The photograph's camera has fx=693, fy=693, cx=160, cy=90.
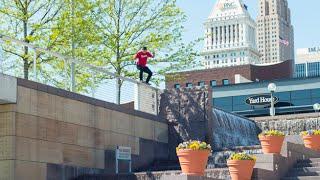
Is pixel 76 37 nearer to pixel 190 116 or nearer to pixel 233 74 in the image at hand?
pixel 190 116

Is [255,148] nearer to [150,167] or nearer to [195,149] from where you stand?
[150,167]

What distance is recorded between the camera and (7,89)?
51.8 ft

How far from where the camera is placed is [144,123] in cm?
2138

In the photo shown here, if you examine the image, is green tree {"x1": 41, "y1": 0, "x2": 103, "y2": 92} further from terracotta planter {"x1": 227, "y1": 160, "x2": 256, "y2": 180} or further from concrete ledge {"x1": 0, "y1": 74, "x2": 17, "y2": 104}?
terracotta planter {"x1": 227, "y1": 160, "x2": 256, "y2": 180}

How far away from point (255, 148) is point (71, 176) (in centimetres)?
602

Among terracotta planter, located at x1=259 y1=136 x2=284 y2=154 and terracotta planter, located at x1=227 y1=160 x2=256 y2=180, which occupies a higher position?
terracotta planter, located at x1=259 y1=136 x2=284 y2=154

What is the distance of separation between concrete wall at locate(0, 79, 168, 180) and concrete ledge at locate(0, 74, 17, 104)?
15 centimetres

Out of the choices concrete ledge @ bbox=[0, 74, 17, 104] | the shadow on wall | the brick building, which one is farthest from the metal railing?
the brick building

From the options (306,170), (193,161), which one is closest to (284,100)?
(306,170)

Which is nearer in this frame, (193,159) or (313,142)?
(193,159)

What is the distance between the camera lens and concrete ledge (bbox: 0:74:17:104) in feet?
51.4

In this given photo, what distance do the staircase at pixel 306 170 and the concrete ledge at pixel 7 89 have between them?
268 inches

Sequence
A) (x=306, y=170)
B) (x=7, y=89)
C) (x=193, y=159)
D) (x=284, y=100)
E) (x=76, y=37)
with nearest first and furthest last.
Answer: (x=193, y=159) < (x=7, y=89) < (x=306, y=170) < (x=76, y=37) < (x=284, y=100)

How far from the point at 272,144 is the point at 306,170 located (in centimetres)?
106
